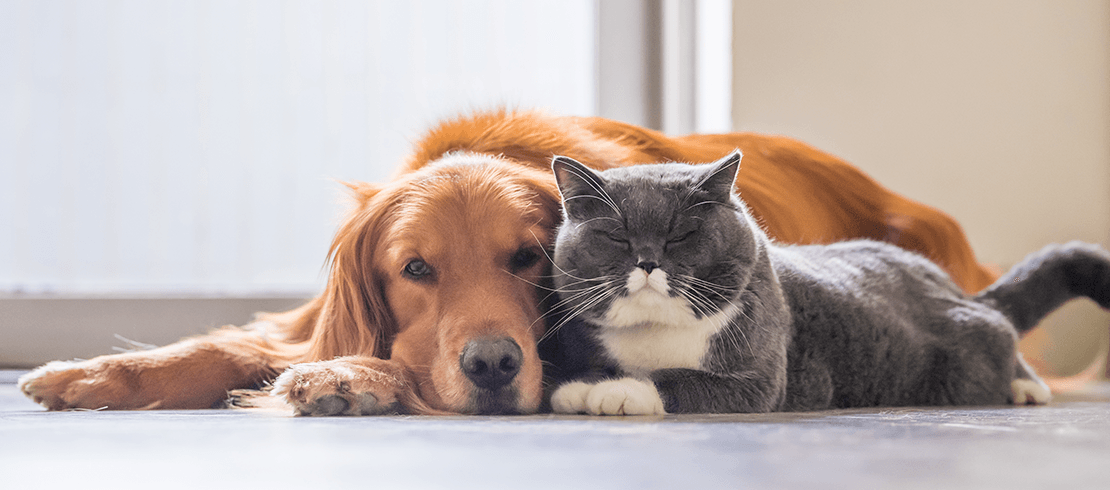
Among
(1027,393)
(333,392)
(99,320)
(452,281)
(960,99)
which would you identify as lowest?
(99,320)

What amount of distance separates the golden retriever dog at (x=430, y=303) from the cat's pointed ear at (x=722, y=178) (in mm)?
307

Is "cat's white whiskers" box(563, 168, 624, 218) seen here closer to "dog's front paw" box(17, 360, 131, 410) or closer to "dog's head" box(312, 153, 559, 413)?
"dog's head" box(312, 153, 559, 413)

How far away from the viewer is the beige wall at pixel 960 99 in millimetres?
2670

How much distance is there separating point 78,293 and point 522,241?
6.29ft

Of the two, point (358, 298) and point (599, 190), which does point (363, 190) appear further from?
point (599, 190)

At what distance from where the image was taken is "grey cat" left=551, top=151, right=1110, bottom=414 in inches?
45.7

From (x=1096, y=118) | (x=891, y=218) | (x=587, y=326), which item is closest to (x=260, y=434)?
(x=587, y=326)

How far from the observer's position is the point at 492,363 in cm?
114

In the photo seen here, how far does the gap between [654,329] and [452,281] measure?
34 centimetres

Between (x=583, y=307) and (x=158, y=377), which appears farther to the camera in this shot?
(x=158, y=377)

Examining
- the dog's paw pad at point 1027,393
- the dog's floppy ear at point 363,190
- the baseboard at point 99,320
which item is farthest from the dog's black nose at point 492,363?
the baseboard at point 99,320

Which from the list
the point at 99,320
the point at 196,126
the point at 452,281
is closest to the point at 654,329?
the point at 452,281

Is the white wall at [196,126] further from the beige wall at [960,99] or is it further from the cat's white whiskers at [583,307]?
the cat's white whiskers at [583,307]

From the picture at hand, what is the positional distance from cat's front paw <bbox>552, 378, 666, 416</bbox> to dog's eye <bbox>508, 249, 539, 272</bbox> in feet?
0.89
